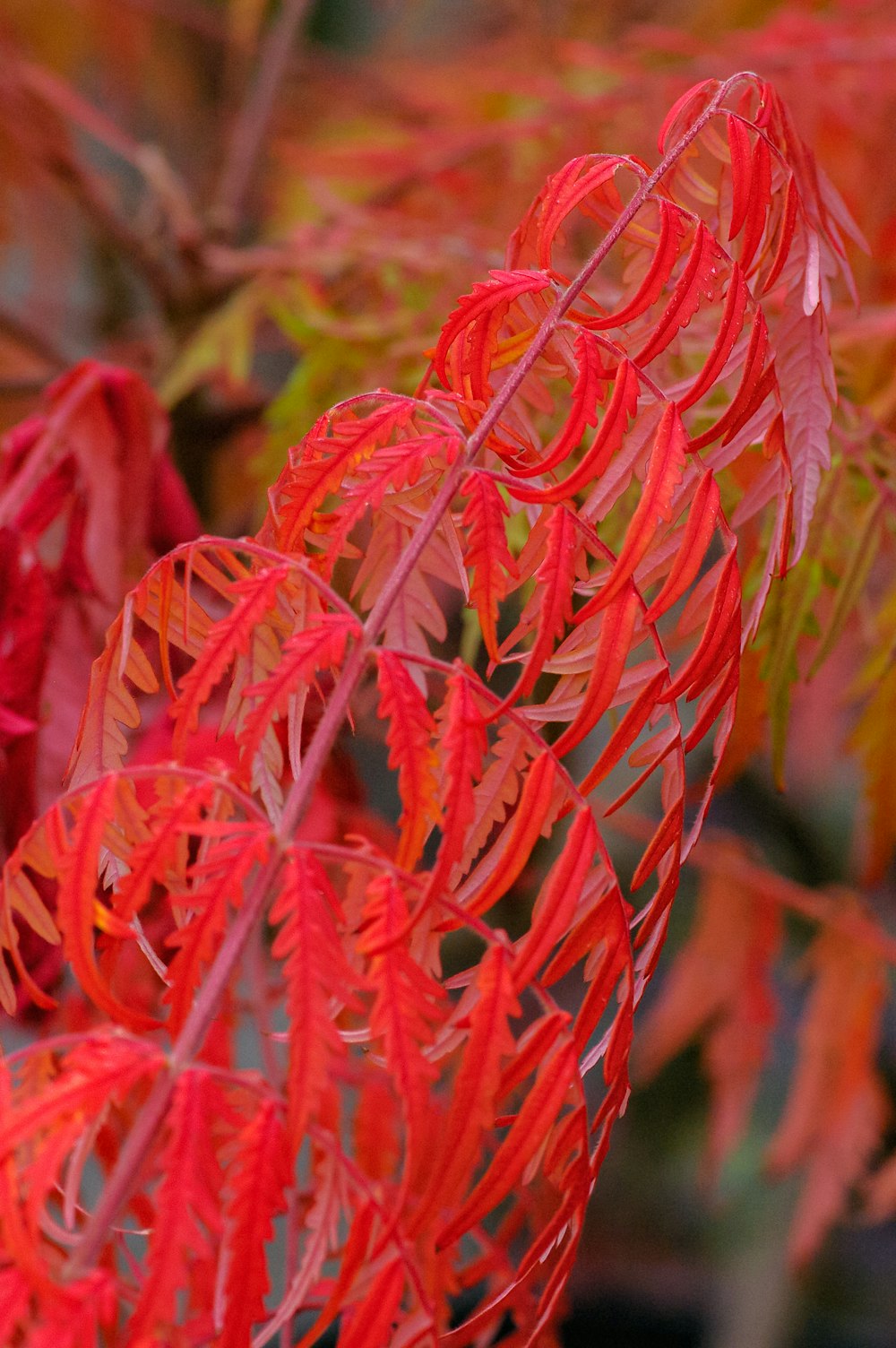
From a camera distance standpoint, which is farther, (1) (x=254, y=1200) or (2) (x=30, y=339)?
(2) (x=30, y=339)

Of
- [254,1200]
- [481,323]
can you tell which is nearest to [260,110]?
[481,323]

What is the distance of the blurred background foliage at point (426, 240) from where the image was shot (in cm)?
64

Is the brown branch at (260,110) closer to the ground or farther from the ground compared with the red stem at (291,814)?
farther from the ground

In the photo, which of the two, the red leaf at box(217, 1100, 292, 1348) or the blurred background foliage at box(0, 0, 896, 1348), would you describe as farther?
the blurred background foliage at box(0, 0, 896, 1348)

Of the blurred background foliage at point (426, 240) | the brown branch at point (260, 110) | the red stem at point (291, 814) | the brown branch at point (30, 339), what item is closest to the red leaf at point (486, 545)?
the red stem at point (291, 814)

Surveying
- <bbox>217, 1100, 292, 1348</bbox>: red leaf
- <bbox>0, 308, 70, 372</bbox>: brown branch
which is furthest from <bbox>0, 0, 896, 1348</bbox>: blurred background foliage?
<bbox>217, 1100, 292, 1348</bbox>: red leaf

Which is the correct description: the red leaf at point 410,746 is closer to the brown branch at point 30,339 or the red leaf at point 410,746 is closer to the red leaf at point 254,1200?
the red leaf at point 254,1200

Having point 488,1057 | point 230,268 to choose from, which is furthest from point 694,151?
point 230,268

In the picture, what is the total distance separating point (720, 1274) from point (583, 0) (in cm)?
139

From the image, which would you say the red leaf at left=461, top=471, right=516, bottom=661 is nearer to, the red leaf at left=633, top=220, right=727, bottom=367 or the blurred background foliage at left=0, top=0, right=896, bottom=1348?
the red leaf at left=633, top=220, right=727, bottom=367

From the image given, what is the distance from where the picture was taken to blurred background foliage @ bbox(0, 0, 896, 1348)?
641 mm

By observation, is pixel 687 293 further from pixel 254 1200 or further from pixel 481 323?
pixel 254 1200

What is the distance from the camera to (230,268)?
708 millimetres

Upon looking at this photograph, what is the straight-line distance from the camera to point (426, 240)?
622 millimetres
